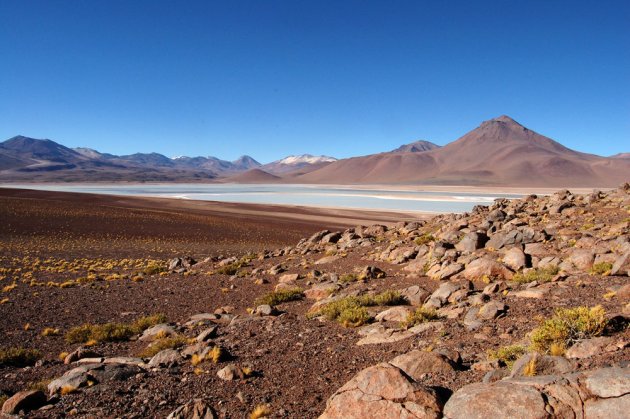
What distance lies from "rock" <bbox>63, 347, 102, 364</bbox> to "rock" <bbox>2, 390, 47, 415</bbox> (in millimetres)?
2533

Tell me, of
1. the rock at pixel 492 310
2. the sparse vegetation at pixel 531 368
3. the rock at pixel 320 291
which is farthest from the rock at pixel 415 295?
the sparse vegetation at pixel 531 368

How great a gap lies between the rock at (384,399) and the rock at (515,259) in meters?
7.69

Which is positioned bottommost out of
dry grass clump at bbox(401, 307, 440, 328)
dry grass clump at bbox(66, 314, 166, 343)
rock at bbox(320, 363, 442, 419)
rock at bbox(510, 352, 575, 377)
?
dry grass clump at bbox(66, 314, 166, 343)

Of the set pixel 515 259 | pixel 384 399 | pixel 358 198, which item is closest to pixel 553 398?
pixel 384 399

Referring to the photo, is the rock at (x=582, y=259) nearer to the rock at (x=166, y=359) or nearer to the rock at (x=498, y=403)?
the rock at (x=498, y=403)

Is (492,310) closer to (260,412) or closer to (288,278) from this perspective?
(260,412)

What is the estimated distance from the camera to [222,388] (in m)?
6.32

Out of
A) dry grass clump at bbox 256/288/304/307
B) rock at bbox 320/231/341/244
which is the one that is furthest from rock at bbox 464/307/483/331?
rock at bbox 320/231/341/244

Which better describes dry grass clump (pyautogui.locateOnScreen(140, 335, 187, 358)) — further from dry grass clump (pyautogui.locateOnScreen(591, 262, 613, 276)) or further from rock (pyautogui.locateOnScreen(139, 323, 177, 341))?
dry grass clump (pyautogui.locateOnScreen(591, 262, 613, 276))

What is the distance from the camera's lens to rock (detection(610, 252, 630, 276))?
30.1 ft

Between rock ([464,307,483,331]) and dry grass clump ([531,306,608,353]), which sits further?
rock ([464,307,483,331])

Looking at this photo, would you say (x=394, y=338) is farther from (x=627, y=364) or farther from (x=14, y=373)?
(x=14, y=373)

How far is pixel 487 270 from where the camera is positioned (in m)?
11.2

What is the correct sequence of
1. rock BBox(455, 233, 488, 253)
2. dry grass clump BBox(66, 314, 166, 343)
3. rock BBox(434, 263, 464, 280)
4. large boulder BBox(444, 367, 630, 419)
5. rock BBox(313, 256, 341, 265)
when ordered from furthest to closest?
rock BBox(313, 256, 341, 265) → rock BBox(455, 233, 488, 253) → rock BBox(434, 263, 464, 280) → dry grass clump BBox(66, 314, 166, 343) → large boulder BBox(444, 367, 630, 419)
